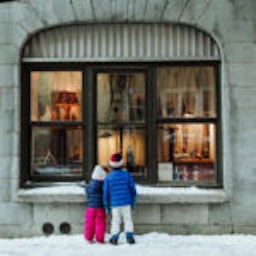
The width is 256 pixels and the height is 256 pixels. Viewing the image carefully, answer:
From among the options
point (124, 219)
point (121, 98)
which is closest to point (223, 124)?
point (121, 98)

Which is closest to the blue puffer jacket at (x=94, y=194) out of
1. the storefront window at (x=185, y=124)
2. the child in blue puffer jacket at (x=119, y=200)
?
the child in blue puffer jacket at (x=119, y=200)

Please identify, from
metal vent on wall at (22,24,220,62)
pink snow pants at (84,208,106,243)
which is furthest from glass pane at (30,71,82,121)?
pink snow pants at (84,208,106,243)

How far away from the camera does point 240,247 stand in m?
9.31

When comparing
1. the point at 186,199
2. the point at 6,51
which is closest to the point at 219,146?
the point at 186,199

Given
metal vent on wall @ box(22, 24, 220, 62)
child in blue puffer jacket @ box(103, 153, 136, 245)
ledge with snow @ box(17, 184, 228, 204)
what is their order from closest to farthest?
child in blue puffer jacket @ box(103, 153, 136, 245) < ledge with snow @ box(17, 184, 228, 204) < metal vent on wall @ box(22, 24, 220, 62)

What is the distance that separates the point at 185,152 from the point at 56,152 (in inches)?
98.1

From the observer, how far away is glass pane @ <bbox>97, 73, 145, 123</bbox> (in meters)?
10.7

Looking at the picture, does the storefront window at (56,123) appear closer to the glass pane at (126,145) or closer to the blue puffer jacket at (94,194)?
the glass pane at (126,145)

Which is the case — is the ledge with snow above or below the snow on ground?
above

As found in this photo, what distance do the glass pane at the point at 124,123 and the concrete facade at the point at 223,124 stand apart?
89cm

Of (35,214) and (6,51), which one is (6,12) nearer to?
(6,51)

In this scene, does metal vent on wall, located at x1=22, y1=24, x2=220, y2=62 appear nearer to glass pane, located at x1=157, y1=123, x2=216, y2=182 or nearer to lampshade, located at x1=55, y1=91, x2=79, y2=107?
lampshade, located at x1=55, y1=91, x2=79, y2=107

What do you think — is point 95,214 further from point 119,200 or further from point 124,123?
point 124,123

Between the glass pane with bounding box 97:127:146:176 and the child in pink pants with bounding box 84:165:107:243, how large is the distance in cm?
102
